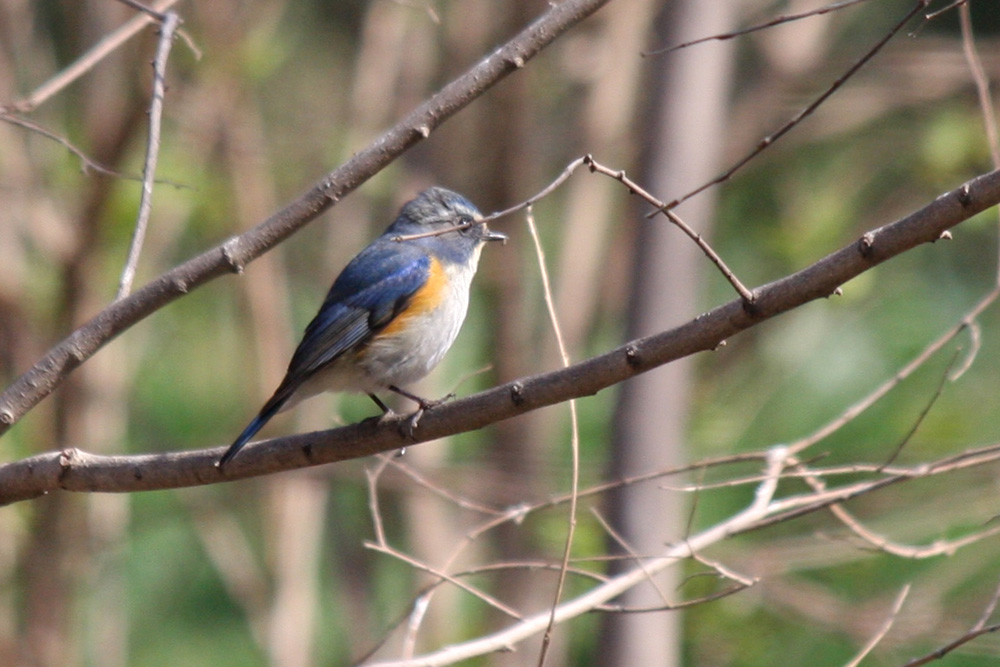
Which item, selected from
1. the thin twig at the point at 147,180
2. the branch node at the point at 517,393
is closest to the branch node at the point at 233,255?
the thin twig at the point at 147,180

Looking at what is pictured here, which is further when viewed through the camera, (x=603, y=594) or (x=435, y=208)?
(x=435, y=208)

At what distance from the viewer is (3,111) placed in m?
2.89

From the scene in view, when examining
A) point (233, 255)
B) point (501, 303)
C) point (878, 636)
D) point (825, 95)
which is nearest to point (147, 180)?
point (233, 255)

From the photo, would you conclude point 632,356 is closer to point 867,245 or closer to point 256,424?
point 867,245

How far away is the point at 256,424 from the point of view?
10.5ft

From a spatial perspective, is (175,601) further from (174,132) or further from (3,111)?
(3,111)

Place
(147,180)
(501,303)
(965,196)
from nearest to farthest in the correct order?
(965,196)
(147,180)
(501,303)

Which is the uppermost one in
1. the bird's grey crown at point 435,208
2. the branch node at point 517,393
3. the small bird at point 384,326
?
the bird's grey crown at point 435,208

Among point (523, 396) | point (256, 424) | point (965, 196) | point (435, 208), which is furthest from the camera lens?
point (435, 208)

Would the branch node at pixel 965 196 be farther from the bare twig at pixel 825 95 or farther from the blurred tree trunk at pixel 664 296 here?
the blurred tree trunk at pixel 664 296

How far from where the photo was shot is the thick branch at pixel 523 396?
206 centimetres

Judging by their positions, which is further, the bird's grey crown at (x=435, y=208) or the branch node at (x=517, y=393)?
the bird's grey crown at (x=435, y=208)

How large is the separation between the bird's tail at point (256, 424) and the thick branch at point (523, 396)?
0.08ft

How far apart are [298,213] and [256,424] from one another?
2.75ft
